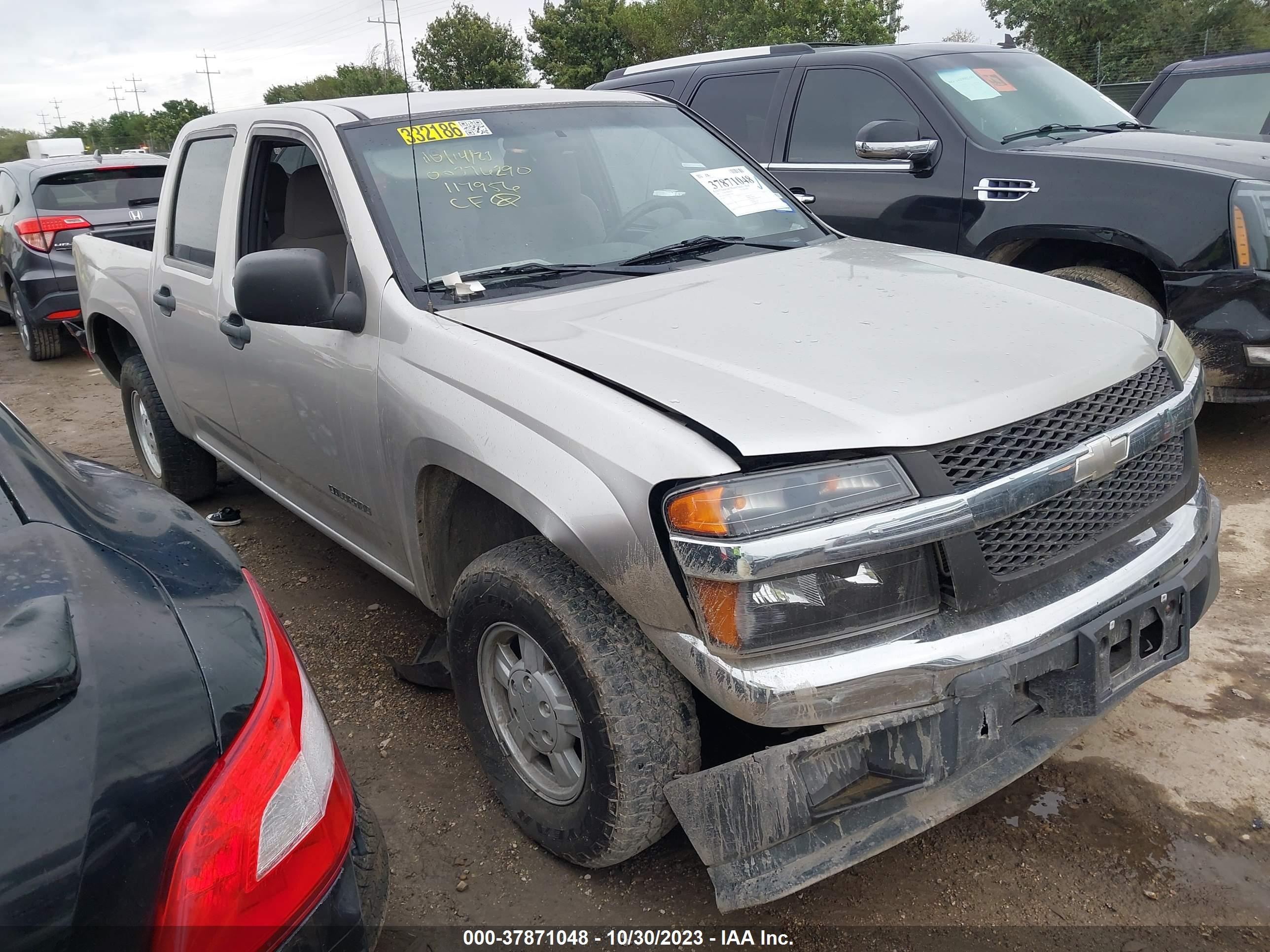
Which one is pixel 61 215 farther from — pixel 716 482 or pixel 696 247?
pixel 716 482

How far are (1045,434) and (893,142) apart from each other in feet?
10.5

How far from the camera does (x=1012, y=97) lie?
17.6ft

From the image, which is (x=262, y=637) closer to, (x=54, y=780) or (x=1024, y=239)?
(x=54, y=780)

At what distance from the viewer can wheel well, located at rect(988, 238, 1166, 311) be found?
4.59 meters

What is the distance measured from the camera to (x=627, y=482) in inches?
72.9

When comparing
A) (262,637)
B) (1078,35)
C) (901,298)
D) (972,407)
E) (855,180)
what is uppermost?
(1078,35)

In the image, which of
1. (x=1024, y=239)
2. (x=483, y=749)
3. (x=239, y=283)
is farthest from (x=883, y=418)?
(x=1024, y=239)

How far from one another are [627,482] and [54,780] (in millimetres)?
1043

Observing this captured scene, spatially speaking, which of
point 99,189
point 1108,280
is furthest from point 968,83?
point 99,189

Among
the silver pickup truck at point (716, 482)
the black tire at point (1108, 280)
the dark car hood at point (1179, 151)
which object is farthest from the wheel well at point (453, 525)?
the dark car hood at point (1179, 151)

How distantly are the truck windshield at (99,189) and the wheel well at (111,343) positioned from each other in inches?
148

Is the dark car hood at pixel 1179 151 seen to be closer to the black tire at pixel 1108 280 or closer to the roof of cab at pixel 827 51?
the black tire at pixel 1108 280

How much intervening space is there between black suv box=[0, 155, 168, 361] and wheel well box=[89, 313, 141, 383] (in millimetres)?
3335

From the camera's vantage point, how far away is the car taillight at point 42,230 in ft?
26.9
